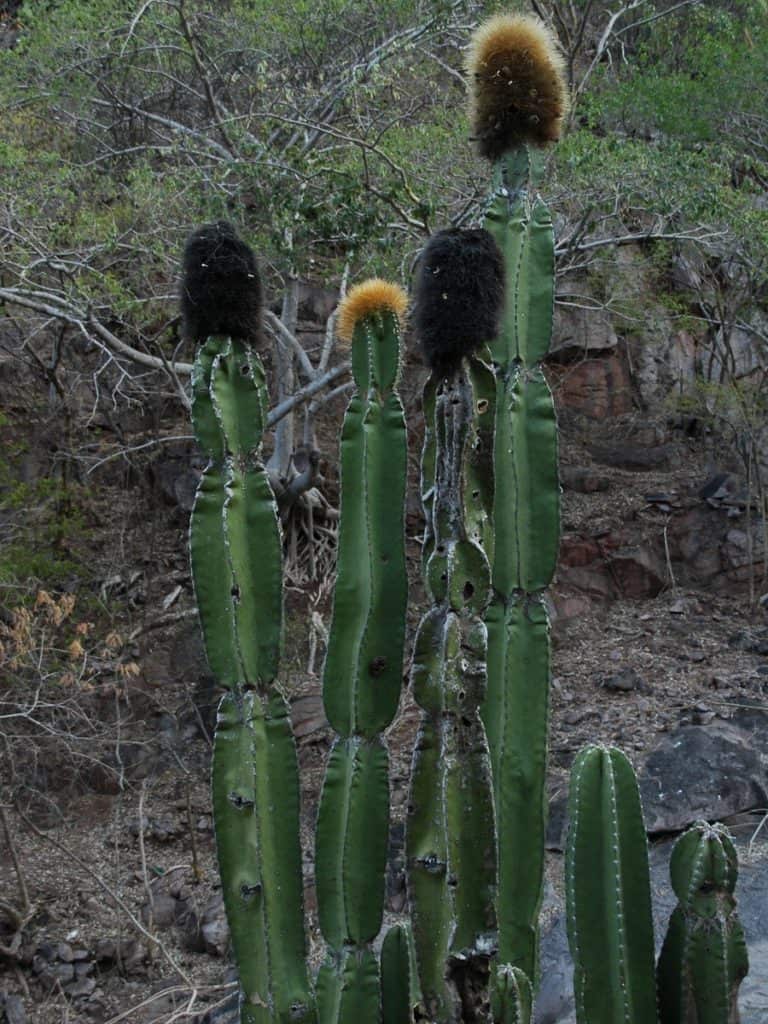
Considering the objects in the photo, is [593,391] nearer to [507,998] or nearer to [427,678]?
[427,678]

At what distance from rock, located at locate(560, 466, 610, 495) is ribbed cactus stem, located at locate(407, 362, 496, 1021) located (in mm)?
8995

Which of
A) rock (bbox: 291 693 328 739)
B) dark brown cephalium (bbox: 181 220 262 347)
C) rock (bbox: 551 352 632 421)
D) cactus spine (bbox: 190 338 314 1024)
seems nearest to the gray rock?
cactus spine (bbox: 190 338 314 1024)

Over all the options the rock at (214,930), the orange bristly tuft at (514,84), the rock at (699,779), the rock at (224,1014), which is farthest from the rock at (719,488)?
the orange bristly tuft at (514,84)

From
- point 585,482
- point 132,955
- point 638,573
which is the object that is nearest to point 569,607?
point 638,573

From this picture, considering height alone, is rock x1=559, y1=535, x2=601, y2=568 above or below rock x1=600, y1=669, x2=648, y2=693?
above

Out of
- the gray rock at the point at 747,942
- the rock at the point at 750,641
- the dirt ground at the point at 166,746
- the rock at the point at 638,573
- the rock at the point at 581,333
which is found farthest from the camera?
the rock at the point at 581,333

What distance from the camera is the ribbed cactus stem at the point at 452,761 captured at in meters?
2.64

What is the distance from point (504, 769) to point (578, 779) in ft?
0.74

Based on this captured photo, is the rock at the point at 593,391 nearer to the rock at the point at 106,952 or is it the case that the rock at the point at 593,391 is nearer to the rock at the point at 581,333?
the rock at the point at 581,333

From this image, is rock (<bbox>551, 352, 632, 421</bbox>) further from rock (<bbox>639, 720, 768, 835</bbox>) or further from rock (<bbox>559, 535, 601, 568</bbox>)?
rock (<bbox>639, 720, 768, 835</bbox>)

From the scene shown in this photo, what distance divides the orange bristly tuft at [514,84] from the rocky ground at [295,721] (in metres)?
3.23

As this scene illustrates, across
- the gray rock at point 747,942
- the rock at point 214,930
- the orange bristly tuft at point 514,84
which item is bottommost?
the rock at point 214,930

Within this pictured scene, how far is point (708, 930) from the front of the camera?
292 centimetres

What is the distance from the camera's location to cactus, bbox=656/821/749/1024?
9.57ft
